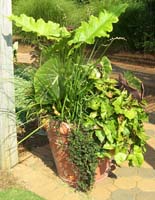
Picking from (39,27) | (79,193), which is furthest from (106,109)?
(39,27)

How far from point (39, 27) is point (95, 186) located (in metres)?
1.47

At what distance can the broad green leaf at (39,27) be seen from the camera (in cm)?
339

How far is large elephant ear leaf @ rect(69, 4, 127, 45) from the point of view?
10.8ft

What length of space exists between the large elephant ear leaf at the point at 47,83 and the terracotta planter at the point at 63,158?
0.76 ft

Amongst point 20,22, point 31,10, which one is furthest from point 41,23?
point 31,10

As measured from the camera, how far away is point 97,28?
337 cm

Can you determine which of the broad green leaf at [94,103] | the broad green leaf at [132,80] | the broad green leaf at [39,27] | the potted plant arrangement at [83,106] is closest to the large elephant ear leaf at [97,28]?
the potted plant arrangement at [83,106]

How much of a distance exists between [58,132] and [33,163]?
743 millimetres

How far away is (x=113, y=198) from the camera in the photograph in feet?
11.6

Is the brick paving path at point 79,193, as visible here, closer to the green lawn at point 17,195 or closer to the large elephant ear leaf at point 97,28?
the green lawn at point 17,195

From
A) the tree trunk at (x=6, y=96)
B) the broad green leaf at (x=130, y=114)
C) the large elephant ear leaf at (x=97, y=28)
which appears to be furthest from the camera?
the tree trunk at (x=6, y=96)

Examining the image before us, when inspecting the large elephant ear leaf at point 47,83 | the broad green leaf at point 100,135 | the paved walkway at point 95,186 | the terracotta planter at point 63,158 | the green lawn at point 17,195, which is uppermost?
the large elephant ear leaf at point 47,83

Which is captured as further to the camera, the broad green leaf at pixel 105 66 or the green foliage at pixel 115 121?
the broad green leaf at pixel 105 66

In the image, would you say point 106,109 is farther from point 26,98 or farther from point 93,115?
point 26,98
